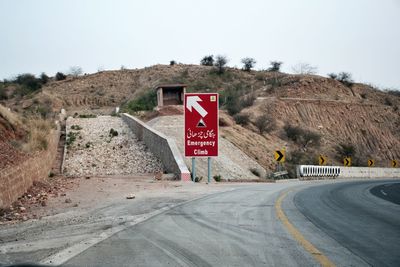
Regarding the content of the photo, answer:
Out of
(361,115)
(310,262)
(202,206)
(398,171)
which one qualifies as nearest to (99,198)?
(202,206)

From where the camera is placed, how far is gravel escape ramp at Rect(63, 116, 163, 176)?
27.6m

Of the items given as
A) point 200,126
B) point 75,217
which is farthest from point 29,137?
point 75,217

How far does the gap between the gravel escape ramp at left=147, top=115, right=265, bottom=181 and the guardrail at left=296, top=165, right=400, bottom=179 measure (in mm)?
3726

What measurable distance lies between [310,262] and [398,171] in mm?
52004

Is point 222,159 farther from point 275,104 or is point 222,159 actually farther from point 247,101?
point 275,104

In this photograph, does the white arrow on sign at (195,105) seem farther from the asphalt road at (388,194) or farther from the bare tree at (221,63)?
the bare tree at (221,63)

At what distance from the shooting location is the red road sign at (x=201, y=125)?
77.8ft

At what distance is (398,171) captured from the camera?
54.0 m

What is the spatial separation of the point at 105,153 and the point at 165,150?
20.9 ft

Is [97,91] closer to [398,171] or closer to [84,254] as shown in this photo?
[398,171]

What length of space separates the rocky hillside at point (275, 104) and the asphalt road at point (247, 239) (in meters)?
31.6

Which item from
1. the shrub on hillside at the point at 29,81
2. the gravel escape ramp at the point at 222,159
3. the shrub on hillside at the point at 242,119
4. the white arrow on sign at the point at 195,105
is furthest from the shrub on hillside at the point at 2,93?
the white arrow on sign at the point at 195,105

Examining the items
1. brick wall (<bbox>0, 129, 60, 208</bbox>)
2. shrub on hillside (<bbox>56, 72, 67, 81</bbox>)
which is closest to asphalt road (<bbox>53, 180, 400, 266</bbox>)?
brick wall (<bbox>0, 129, 60, 208</bbox>)

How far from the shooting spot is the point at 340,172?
147ft
